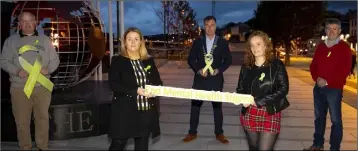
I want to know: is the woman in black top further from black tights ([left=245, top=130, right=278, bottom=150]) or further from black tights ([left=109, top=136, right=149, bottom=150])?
black tights ([left=245, top=130, right=278, bottom=150])

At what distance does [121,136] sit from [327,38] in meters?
2.81

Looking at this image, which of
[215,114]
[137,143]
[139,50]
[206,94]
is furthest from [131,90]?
[215,114]

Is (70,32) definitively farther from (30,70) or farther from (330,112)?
(330,112)

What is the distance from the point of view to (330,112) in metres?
4.77

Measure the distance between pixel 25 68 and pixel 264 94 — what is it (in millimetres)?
2704

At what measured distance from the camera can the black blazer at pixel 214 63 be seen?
532 cm

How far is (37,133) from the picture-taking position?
15.7 feet

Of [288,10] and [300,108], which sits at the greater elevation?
[288,10]

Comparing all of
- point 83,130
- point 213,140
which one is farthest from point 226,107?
point 83,130

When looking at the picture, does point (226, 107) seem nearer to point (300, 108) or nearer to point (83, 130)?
point (300, 108)

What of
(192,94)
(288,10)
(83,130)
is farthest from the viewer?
(288,10)

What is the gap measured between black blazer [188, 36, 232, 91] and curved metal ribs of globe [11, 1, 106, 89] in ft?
5.12

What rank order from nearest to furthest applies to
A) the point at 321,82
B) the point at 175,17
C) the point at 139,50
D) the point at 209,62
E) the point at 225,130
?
1. the point at 139,50
2. the point at 321,82
3. the point at 209,62
4. the point at 225,130
5. the point at 175,17

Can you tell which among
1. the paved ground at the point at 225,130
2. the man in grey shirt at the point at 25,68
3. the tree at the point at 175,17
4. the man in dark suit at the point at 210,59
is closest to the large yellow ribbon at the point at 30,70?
the man in grey shirt at the point at 25,68
